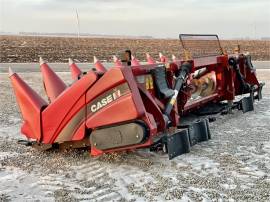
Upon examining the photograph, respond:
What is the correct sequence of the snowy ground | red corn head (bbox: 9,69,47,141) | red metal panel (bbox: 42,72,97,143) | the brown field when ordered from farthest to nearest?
the brown field, red corn head (bbox: 9,69,47,141), red metal panel (bbox: 42,72,97,143), the snowy ground

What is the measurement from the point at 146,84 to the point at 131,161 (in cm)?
93

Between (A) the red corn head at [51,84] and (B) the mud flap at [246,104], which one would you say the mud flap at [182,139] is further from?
(B) the mud flap at [246,104]

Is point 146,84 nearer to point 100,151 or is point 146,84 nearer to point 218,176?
point 100,151

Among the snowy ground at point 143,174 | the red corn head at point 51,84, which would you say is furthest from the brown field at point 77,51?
the snowy ground at point 143,174

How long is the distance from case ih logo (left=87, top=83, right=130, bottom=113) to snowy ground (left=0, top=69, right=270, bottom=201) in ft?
2.13

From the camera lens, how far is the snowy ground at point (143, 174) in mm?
3748

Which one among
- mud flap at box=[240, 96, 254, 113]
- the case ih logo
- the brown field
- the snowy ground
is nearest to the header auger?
the case ih logo

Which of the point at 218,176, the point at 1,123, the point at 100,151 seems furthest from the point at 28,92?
the point at 218,176

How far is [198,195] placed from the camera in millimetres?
3711

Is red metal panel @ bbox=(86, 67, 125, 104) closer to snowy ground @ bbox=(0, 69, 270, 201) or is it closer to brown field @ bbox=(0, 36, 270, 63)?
snowy ground @ bbox=(0, 69, 270, 201)

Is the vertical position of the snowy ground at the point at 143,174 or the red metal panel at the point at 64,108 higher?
the red metal panel at the point at 64,108

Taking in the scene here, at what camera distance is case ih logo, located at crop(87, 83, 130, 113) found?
4363 millimetres

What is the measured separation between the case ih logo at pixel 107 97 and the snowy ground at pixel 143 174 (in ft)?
2.13

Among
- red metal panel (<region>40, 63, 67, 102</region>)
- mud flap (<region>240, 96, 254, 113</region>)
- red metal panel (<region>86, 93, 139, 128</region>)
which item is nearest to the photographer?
red metal panel (<region>86, 93, 139, 128</region>)
